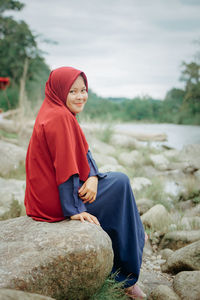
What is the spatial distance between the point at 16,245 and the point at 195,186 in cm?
432

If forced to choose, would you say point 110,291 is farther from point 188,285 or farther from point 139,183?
point 139,183

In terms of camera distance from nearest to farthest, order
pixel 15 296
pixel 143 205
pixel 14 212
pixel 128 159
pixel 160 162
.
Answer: pixel 15 296 < pixel 14 212 < pixel 143 205 < pixel 128 159 < pixel 160 162

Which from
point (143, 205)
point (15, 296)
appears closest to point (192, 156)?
point (143, 205)

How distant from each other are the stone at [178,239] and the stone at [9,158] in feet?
9.96

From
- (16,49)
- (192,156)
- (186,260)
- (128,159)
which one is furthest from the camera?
(16,49)

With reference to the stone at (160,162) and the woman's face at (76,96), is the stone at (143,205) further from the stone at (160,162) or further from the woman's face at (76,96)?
the stone at (160,162)

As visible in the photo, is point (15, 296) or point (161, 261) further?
point (161, 261)

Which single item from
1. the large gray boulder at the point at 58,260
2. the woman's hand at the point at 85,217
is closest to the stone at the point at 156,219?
the woman's hand at the point at 85,217

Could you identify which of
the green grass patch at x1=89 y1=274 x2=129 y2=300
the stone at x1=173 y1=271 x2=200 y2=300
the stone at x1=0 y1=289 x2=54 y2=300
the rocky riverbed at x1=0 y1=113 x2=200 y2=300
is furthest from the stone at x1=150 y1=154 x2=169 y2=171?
the stone at x1=0 y1=289 x2=54 y2=300

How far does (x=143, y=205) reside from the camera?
4.44m

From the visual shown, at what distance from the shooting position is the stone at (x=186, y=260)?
2.63m

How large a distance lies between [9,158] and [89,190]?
3.89m

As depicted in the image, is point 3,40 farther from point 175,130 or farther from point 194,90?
point 194,90

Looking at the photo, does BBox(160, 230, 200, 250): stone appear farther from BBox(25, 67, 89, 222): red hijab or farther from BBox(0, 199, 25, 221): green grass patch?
BBox(25, 67, 89, 222): red hijab
